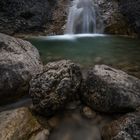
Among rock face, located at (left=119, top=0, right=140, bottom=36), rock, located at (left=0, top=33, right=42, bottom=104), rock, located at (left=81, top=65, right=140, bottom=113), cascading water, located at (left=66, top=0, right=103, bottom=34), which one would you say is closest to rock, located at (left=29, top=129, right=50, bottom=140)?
rock, located at (left=81, top=65, right=140, bottom=113)

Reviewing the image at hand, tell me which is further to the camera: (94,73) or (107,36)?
(107,36)

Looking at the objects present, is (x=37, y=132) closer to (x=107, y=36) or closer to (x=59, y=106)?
(x=59, y=106)

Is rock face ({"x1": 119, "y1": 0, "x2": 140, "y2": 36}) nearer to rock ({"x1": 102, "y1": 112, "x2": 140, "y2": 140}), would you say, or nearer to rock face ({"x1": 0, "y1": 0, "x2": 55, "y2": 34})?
rock face ({"x1": 0, "y1": 0, "x2": 55, "y2": 34})

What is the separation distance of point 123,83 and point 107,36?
7.19m

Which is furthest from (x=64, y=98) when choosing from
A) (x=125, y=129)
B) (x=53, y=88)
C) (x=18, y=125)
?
(x=125, y=129)

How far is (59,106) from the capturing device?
442cm

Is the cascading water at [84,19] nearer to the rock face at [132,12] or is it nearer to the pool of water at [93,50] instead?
the pool of water at [93,50]

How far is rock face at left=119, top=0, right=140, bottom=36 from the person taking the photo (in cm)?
1148

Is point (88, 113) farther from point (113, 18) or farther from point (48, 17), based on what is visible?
point (48, 17)

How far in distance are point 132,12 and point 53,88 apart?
8663 mm

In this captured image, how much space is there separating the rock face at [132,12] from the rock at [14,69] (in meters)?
7.07

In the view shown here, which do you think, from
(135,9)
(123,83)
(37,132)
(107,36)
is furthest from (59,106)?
(135,9)

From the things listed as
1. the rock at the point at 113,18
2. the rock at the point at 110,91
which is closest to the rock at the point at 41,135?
the rock at the point at 110,91

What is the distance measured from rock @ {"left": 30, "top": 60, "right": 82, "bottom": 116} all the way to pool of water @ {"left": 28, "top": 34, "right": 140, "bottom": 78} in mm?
2099
